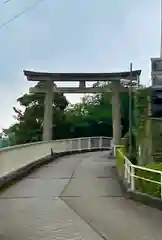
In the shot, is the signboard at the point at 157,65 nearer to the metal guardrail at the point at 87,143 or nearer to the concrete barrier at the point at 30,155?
the concrete barrier at the point at 30,155

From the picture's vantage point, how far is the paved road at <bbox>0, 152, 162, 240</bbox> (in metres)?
8.64

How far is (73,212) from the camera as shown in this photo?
36.3ft

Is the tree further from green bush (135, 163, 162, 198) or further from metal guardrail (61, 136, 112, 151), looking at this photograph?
green bush (135, 163, 162, 198)

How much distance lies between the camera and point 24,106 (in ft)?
164

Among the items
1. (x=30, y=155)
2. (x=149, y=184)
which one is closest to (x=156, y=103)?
(x=30, y=155)

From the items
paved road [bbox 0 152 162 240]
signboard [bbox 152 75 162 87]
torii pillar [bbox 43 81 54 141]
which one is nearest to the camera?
paved road [bbox 0 152 162 240]

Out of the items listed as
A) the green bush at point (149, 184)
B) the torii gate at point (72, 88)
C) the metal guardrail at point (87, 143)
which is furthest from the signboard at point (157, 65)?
the torii gate at point (72, 88)

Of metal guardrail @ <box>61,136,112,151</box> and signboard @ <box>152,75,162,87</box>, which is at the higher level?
signboard @ <box>152,75,162,87</box>

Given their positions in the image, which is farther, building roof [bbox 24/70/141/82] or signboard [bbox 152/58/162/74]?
building roof [bbox 24/70/141/82]

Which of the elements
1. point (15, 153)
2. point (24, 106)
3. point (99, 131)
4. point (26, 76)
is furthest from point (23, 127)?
point (15, 153)

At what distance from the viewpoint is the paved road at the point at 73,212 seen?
8641mm

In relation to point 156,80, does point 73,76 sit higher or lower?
higher

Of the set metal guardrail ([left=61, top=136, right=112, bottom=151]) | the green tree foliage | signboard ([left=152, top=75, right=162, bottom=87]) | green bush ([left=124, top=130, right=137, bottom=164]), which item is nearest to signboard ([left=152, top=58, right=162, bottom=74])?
signboard ([left=152, top=75, right=162, bottom=87])

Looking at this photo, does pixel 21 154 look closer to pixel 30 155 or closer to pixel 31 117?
pixel 30 155
